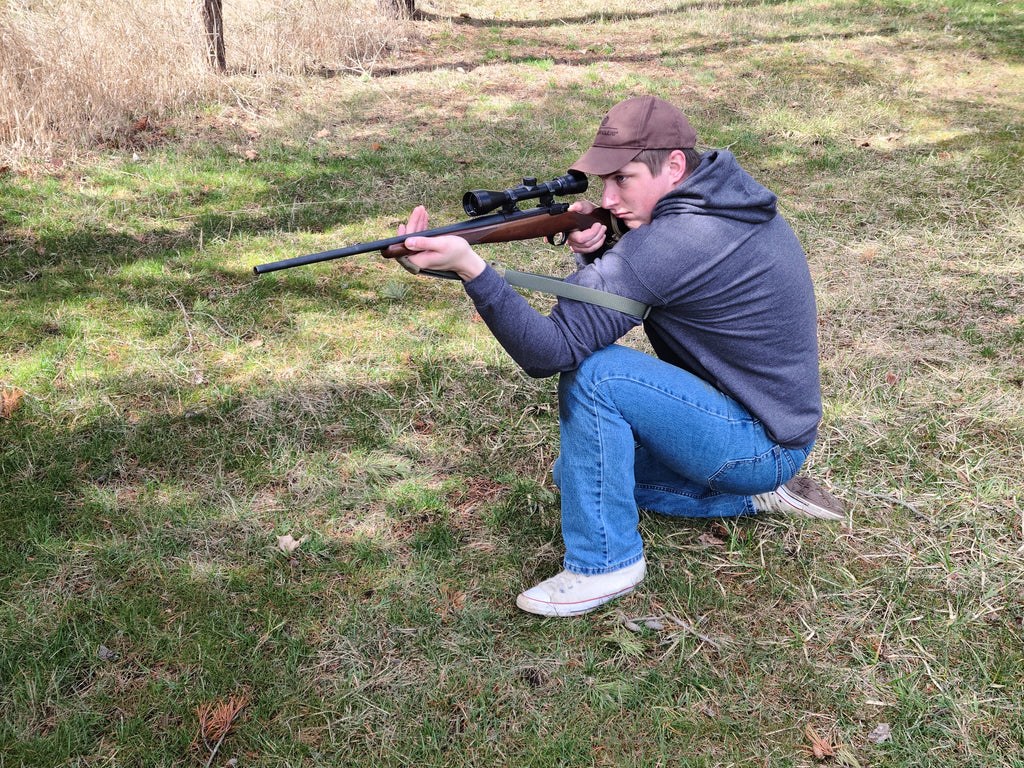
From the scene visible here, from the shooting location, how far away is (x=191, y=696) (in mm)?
2572

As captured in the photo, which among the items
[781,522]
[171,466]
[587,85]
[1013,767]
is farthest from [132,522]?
[587,85]

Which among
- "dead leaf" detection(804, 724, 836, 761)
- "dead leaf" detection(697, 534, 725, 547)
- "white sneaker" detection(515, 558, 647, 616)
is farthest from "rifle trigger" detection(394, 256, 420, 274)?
"dead leaf" detection(804, 724, 836, 761)

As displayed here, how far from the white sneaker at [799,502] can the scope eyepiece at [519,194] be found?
1498 mm

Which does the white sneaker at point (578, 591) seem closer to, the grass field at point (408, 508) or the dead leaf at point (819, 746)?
the grass field at point (408, 508)

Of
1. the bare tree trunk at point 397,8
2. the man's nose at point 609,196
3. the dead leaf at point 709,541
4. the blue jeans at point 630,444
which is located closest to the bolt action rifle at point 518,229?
the man's nose at point 609,196

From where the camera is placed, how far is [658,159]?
2.56 metres

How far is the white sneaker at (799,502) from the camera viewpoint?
324cm

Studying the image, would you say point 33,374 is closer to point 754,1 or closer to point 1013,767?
point 1013,767

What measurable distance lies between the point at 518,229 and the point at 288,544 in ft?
5.24

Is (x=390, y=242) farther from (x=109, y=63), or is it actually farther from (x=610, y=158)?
(x=109, y=63)

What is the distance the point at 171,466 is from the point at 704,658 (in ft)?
8.22

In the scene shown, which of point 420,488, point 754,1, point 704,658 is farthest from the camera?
point 754,1

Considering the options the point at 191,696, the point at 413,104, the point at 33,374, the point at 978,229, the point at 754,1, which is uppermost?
the point at 754,1

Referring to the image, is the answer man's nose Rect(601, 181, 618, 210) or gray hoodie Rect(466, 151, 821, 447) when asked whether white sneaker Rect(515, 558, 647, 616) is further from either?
man's nose Rect(601, 181, 618, 210)
